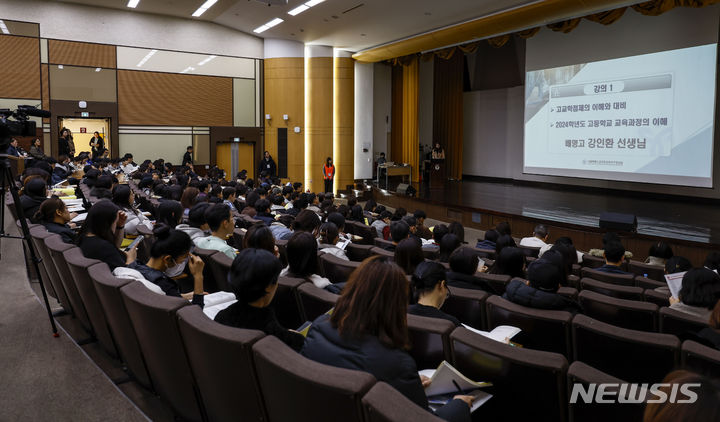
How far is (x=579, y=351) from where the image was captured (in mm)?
2277

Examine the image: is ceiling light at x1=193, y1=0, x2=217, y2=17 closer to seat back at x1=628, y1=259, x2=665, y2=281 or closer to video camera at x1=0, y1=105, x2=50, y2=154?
video camera at x1=0, y1=105, x2=50, y2=154

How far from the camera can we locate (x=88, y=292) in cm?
249

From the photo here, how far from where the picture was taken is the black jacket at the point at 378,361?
56.7 inches

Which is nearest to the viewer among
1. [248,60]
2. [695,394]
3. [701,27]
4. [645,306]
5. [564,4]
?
[695,394]

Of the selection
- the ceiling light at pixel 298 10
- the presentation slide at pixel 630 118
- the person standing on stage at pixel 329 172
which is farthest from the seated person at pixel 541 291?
the person standing on stage at pixel 329 172

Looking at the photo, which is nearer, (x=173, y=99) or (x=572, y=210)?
(x=572, y=210)

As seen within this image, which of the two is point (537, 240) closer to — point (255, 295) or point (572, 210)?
point (572, 210)

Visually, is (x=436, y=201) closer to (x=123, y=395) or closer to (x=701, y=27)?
(x=701, y=27)

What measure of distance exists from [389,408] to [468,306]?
1560mm

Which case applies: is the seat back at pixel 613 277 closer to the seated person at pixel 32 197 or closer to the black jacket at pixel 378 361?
the black jacket at pixel 378 361

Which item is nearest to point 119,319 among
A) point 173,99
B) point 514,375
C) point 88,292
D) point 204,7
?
point 88,292

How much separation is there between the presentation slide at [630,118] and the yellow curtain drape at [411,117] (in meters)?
4.54

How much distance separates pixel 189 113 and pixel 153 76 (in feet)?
4.06

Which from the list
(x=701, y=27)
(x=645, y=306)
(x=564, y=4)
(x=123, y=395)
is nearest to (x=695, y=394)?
(x=645, y=306)
